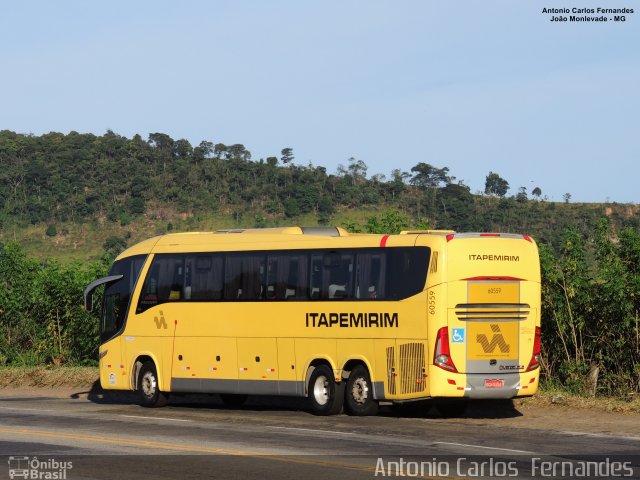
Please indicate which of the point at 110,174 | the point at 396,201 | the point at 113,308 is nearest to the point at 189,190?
the point at 110,174

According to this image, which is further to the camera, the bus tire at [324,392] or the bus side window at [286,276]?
the bus side window at [286,276]

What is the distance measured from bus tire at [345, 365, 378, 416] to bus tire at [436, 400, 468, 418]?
4.40 ft

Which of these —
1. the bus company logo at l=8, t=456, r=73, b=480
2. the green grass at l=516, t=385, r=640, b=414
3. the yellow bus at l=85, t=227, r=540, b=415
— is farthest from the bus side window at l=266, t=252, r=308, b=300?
the bus company logo at l=8, t=456, r=73, b=480

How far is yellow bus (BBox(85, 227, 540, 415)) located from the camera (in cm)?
2109

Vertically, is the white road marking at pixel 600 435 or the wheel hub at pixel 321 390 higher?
the wheel hub at pixel 321 390

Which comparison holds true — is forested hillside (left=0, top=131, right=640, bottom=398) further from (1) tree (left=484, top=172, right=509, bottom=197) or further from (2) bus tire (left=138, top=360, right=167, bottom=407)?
(2) bus tire (left=138, top=360, right=167, bottom=407)

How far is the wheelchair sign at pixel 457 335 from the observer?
68.7 ft

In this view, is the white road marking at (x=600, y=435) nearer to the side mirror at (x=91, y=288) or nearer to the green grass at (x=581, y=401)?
the green grass at (x=581, y=401)

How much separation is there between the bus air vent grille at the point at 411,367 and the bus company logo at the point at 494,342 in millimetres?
1028

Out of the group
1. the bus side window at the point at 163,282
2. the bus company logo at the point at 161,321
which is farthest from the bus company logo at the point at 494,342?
the bus company logo at the point at 161,321

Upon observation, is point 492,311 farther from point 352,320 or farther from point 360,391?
point 360,391

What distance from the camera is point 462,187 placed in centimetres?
12131

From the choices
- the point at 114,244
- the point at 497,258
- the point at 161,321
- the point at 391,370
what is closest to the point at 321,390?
the point at 391,370

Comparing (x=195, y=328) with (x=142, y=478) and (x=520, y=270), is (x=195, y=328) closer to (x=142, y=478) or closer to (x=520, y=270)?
(x=520, y=270)
